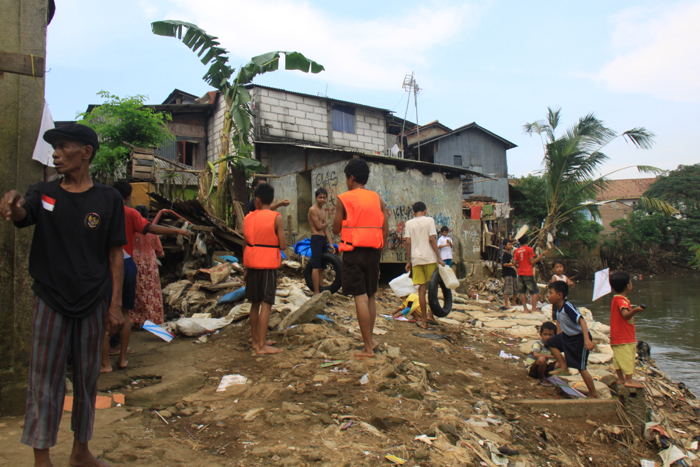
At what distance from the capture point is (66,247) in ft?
6.82

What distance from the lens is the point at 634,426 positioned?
12.7 feet

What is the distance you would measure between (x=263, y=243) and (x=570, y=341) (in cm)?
312

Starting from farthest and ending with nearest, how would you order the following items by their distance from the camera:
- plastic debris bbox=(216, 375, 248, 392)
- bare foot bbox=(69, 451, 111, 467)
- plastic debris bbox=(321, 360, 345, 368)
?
plastic debris bbox=(321, 360, 345, 368), plastic debris bbox=(216, 375, 248, 392), bare foot bbox=(69, 451, 111, 467)

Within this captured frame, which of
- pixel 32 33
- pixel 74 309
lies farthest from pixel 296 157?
pixel 74 309

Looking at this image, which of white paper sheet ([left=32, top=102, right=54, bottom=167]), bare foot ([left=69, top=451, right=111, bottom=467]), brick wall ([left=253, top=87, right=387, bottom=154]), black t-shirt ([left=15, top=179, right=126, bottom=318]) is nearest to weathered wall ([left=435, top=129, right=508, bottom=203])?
brick wall ([left=253, top=87, right=387, bottom=154])

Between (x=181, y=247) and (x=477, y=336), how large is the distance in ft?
16.1

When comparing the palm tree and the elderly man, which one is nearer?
the elderly man

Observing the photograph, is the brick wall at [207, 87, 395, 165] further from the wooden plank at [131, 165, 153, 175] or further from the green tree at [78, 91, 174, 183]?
the wooden plank at [131, 165, 153, 175]

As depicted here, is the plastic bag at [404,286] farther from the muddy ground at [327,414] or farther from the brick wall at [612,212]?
the brick wall at [612,212]

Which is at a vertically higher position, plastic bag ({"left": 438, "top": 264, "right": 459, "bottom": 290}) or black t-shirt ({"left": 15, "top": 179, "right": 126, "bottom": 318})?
black t-shirt ({"left": 15, "top": 179, "right": 126, "bottom": 318})

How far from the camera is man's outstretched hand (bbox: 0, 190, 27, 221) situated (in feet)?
6.18

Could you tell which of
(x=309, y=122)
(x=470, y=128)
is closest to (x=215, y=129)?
(x=309, y=122)

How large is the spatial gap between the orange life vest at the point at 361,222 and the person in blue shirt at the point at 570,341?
2033mm

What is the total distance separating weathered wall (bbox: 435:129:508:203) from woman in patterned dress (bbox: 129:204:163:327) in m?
21.2
